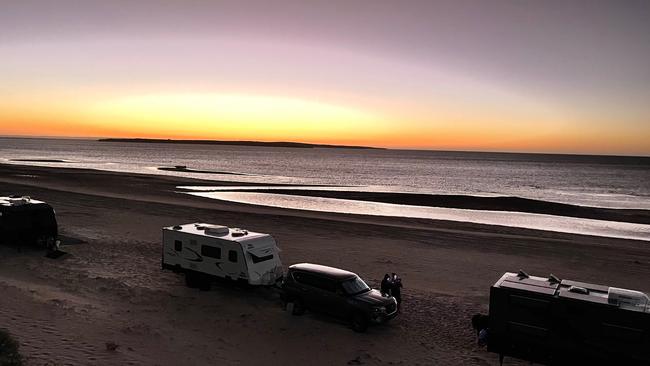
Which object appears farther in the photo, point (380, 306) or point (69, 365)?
point (380, 306)

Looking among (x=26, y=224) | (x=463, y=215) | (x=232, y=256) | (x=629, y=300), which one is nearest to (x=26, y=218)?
(x=26, y=224)

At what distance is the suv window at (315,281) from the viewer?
55.3 feet

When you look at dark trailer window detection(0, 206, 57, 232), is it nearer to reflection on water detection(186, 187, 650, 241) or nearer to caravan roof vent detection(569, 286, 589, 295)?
caravan roof vent detection(569, 286, 589, 295)

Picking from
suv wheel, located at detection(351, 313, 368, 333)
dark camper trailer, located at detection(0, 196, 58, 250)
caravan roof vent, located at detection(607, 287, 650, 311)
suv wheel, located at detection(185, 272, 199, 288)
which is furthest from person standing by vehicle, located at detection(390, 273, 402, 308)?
dark camper trailer, located at detection(0, 196, 58, 250)

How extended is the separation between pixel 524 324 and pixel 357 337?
5211mm

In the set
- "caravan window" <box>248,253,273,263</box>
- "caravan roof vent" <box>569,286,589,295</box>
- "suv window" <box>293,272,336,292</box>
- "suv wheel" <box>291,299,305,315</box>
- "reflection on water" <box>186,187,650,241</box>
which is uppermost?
"caravan roof vent" <box>569,286,589,295</box>

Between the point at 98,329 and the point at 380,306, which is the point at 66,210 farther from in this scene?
the point at 380,306

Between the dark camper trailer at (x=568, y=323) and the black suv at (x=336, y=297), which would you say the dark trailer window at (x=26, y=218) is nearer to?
the black suv at (x=336, y=297)

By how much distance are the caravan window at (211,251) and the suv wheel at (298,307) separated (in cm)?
374

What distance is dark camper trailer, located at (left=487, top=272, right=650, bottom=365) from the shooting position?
12.0m

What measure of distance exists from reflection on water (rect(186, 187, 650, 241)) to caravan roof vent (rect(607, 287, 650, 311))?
108ft

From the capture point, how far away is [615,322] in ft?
39.8

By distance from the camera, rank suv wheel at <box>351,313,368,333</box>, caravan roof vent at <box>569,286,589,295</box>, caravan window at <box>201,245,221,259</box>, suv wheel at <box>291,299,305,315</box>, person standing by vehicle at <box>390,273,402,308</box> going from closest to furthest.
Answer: caravan roof vent at <box>569,286,589,295</box> < suv wheel at <box>351,313,368,333</box> < suv wheel at <box>291,299,305,315</box> < person standing by vehicle at <box>390,273,402,308</box> < caravan window at <box>201,245,221,259</box>

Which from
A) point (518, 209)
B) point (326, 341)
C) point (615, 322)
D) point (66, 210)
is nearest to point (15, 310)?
point (326, 341)
